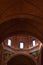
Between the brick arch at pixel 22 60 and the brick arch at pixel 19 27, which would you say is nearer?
the brick arch at pixel 19 27

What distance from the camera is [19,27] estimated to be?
48.8ft

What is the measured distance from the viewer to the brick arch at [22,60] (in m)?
28.1

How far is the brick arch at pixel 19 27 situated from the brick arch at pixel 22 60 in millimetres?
12242

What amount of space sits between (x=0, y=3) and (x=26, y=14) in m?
1.61

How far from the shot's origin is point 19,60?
2995 centimetres

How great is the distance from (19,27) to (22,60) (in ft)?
51.0

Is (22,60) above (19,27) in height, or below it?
below

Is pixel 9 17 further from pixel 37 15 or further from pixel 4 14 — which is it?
pixel 37 15

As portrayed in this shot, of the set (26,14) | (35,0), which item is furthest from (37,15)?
(35,0)

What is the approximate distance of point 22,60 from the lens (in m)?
29.9

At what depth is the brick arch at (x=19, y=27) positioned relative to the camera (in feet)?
43.2

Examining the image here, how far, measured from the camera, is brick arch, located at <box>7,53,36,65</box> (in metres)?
28.1

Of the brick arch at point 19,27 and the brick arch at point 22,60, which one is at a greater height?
the brick arch at point 19,27

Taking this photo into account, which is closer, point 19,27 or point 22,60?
point 19,27
